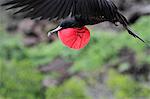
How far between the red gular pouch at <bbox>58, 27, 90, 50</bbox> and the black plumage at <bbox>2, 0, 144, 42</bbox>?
7 centimetres

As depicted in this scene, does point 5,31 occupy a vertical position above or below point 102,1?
below

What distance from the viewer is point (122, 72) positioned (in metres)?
7.80

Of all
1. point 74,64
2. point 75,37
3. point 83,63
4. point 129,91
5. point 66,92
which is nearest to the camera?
point 75,37

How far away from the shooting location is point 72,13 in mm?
2211

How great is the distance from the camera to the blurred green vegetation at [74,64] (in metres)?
4.88

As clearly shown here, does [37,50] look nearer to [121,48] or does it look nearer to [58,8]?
[121,48]

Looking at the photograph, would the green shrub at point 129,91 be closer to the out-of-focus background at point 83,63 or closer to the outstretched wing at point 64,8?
the out-of-focus background at point 83,63

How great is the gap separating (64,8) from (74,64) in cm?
645

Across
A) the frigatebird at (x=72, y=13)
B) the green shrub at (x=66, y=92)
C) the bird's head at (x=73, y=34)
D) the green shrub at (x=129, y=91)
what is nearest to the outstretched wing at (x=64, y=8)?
the frigatebird at (x=72, y=13)

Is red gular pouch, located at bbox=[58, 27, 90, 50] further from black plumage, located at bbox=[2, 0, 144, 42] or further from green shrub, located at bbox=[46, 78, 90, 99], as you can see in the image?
green shrub, located at bbox=[46, 78, 90, 99]

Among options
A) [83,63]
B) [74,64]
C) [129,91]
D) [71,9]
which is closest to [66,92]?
[129,91]

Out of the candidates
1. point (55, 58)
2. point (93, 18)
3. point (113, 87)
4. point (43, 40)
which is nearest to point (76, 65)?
point (55, 58)

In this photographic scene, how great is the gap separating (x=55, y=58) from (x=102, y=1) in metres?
7.19

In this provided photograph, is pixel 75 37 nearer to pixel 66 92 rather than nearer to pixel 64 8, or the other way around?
pixel 64 8
